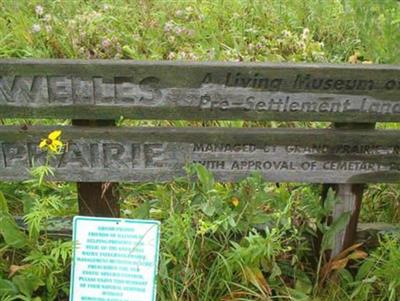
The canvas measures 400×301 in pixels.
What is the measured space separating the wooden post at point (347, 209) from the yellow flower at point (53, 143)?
122cm

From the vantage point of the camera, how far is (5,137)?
264 cm

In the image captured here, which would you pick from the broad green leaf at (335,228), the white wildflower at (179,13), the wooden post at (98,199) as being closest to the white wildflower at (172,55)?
the white wildflower at (179,13)

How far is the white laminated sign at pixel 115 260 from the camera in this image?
8.28ft

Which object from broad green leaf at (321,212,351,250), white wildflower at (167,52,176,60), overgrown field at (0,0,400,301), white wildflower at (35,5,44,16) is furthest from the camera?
white wildflower at (35,5,44,16)

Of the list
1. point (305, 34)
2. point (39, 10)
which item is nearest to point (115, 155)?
point (305, 34)

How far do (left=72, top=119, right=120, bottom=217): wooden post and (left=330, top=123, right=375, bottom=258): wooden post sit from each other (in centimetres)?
104

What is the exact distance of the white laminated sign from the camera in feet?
8.28

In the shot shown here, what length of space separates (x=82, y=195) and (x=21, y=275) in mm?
462

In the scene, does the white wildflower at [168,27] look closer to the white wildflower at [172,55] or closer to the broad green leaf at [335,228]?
the white wildflower at [172,55]

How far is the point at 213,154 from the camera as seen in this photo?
2719 mm

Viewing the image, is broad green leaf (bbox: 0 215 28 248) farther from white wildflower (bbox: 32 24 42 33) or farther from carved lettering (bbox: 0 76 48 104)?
white wildflower (bbox: 32 24 42 33)

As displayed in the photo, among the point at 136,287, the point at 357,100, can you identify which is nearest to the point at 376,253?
the point at 357,100

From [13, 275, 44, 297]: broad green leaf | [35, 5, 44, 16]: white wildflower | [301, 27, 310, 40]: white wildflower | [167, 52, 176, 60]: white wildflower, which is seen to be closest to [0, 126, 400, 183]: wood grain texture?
[13, 275, 44, 297]: broad green leaf

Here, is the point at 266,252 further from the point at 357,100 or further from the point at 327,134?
the point at 357,100
